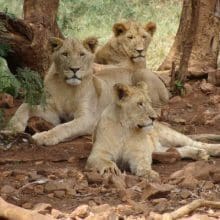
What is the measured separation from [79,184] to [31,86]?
3.89ft

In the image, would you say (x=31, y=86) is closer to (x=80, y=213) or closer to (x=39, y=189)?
(x=39, y=189)

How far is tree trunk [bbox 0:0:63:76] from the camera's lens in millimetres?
7711

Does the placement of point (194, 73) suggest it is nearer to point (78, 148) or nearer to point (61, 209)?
point (78, 148)

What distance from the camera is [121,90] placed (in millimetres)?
5844

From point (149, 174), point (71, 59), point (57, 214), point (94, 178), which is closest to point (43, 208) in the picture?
point (57, 214)

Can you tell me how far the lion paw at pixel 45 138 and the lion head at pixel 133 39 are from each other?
2.28 meters

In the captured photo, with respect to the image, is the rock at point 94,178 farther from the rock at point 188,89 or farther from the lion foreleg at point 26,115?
the rock at point 188,89

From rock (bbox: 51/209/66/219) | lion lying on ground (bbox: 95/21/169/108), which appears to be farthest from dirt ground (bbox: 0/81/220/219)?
lion lying on ground (bbox: 95/21/169/108)

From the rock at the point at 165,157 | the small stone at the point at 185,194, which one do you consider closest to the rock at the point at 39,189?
the small stone at the point at 185,194

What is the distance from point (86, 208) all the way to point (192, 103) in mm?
4916

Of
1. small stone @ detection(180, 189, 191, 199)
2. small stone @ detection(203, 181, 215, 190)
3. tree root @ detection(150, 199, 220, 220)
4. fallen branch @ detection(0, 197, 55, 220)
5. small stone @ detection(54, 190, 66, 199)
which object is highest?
fallen branch @ detection(0, 197, 55, 220)

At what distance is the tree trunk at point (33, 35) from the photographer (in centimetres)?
771

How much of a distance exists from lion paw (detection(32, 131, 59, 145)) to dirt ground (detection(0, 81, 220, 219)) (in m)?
0.06

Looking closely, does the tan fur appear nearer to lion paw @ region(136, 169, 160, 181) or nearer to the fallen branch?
lion paw @ region(136, 169, 160, 181)
